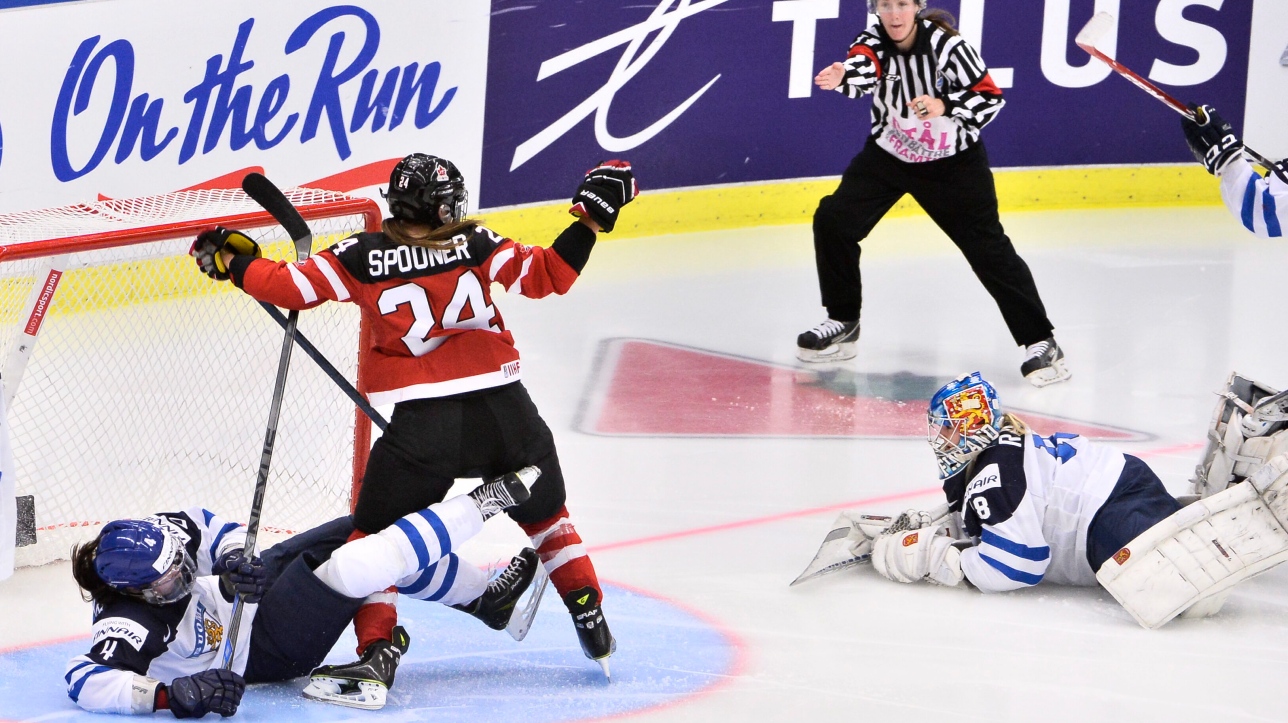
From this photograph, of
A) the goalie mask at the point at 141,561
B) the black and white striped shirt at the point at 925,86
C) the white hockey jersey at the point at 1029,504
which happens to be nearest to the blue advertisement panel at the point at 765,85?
the black and white striped shirt at the point at 925,86

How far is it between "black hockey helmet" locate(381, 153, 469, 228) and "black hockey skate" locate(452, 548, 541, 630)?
2.52 feet

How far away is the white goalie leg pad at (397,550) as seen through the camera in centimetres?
304

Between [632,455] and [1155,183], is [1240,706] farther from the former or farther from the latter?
[1155,183]

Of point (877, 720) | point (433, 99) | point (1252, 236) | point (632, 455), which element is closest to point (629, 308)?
point (433, 99)

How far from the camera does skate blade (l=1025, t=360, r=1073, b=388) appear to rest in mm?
5625

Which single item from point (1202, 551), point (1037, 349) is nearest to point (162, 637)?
point (1202, 551)

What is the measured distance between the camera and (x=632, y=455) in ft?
16.1

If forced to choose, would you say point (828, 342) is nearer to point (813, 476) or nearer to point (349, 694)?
point (813, 476)

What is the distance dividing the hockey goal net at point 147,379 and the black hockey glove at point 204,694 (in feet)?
3.84

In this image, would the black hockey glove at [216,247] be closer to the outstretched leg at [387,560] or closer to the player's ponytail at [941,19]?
the outstretched leg at [387,560]

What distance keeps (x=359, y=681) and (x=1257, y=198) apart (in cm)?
252

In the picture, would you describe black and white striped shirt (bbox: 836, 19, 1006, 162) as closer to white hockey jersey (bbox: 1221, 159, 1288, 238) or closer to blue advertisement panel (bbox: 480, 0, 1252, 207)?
white hockey jersey (bbox: 1221, 159, 1288, 238)

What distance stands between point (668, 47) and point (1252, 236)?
2.75m

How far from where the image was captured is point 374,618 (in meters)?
3.22
